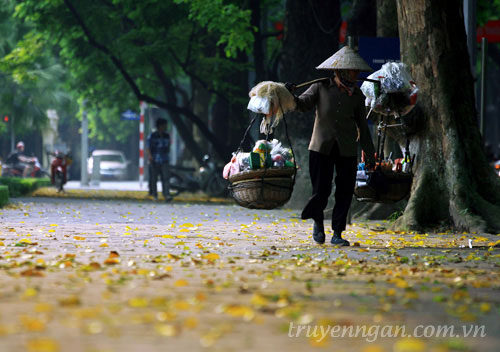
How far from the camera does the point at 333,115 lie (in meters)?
11.2

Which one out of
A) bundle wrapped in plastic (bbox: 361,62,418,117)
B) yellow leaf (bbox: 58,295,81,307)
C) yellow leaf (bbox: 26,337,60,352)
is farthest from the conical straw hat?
yellow leaf (bbox: 26,337,60,352)

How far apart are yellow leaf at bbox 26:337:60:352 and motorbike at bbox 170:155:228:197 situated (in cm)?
2297

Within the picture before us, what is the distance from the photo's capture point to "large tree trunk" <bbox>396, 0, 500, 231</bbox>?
552 inches

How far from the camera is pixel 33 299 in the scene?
6.77 m

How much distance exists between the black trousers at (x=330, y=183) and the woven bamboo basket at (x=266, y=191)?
437 mm

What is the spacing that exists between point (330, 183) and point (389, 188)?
2.36 feet

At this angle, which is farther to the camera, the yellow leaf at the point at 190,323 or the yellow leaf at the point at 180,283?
the yellow leaf at the point at 180,283

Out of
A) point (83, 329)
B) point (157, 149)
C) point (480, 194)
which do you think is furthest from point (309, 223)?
point (83, 329)

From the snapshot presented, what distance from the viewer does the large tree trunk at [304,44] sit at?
71.9 ft

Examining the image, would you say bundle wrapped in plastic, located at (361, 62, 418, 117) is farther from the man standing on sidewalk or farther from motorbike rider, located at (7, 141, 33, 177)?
motorbike rider, located at (7, 141, 33, 177)

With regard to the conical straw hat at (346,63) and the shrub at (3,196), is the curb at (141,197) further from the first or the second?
the conical straw hat at (346,63)

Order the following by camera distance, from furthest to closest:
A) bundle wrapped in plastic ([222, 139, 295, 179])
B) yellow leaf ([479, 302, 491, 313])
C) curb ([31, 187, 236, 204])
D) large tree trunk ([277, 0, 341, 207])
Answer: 1. curb ([31, 187, 236, 204])
2. large tree trunk ([277, 0, 341, 207])
3. bundle wrapped in plastic ([222, 139, 295, 179])
4. yellow leaf ([479, 302, 491, 313])

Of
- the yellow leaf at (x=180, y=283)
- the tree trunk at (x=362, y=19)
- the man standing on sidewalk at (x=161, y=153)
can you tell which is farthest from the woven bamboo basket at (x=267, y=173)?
the man standing on sidewalk at (x=161, y=153)

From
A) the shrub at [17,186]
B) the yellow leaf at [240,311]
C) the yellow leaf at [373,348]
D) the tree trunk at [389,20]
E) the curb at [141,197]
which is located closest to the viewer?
the yellow leaf at [373,348]
